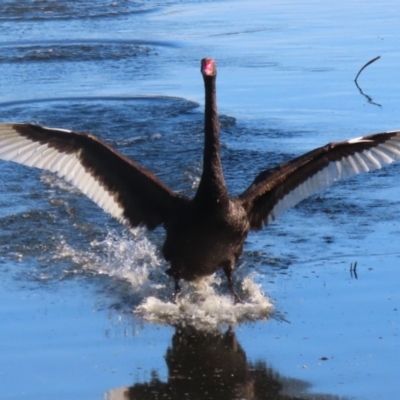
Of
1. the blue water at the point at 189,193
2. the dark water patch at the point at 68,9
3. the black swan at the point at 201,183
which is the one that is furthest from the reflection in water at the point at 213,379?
the dark water patch at the point at 68,9

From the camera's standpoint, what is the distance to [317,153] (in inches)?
273

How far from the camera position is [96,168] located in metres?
7.06

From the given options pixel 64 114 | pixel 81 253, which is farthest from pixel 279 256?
pixel 64 114

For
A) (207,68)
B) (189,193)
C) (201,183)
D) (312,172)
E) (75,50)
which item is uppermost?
(75,50)

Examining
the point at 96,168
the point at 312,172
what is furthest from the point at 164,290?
the point at 312,172

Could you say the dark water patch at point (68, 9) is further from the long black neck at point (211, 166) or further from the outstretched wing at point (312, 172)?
the long black neck at point (211, 166)

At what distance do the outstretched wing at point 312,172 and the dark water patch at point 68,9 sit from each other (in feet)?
33.9

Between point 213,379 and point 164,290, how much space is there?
1766 mm

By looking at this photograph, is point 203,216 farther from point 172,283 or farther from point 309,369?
point 309,369

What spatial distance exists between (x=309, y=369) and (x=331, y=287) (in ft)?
4.05

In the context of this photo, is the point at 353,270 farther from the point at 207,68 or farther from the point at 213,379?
the point at 213,379

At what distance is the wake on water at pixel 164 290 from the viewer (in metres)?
6.40

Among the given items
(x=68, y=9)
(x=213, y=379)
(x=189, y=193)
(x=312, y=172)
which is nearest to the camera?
(x=213, y=379)

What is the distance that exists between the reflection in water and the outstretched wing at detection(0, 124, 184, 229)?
129 cm
